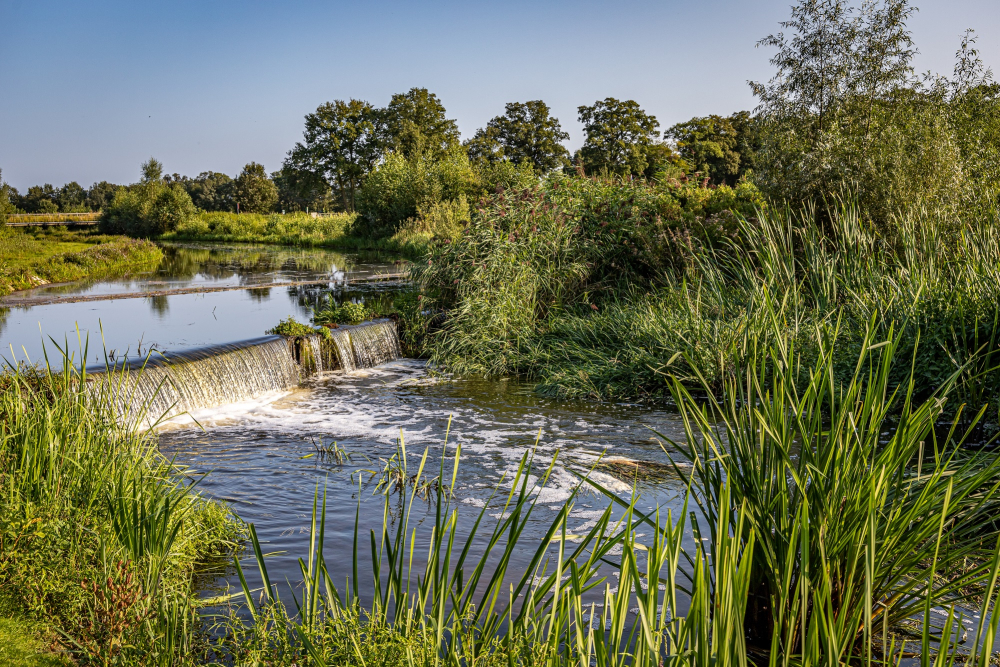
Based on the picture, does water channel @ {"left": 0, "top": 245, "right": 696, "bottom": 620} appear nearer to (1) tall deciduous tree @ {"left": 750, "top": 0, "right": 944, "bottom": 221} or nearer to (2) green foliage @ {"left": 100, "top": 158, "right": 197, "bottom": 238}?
(1) tall deciduous tree @ {"left": 750, "top": 0, "right": 944, "bottom": 221}

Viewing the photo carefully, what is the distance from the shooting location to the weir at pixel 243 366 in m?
7.97

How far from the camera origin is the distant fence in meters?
47.5

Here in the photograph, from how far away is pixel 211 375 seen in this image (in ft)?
28.6

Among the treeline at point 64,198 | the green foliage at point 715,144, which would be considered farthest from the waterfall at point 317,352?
the treeline at point 64,198

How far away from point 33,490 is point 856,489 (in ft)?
11.0

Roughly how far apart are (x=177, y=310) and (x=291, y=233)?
83.5 feet

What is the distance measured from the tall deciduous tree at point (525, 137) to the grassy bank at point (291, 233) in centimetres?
1597

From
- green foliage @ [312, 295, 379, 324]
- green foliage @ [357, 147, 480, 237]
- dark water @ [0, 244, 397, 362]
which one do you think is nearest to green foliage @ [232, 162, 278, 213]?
green foliage @ [357, 147, 480, 237]

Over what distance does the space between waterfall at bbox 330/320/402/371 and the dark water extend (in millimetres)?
1868

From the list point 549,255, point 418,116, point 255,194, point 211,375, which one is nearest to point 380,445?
point 211,375

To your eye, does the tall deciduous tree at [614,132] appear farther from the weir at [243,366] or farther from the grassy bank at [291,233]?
the weir at [243,366]

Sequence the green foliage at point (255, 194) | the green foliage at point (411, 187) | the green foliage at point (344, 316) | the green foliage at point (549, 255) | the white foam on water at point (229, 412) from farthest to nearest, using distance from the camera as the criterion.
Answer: the green foliage at point (255, 194) < the green foliage at point (411, 187) < the green foliage at point (344, 316) < the green foliage at point (549, 255) < the white foam on water at point (229, 412)

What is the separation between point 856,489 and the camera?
7.36ft

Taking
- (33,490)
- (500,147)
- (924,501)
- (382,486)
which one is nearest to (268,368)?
(382,486)
